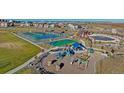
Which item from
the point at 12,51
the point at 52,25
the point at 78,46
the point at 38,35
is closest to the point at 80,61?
the point at 78,46

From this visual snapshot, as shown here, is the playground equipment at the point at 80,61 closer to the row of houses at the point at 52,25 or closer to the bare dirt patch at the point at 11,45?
the row of houses at the point at 52,25

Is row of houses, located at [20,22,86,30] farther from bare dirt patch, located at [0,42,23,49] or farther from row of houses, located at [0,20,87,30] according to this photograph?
bare dirt patch, located at [0,42,23,49]

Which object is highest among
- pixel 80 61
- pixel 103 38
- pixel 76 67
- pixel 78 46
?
pixel 103 38

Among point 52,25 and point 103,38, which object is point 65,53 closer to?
point 52,25

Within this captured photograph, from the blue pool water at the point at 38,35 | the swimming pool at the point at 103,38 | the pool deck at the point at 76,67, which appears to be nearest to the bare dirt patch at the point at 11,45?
the blue pool water at the point at 38,35
